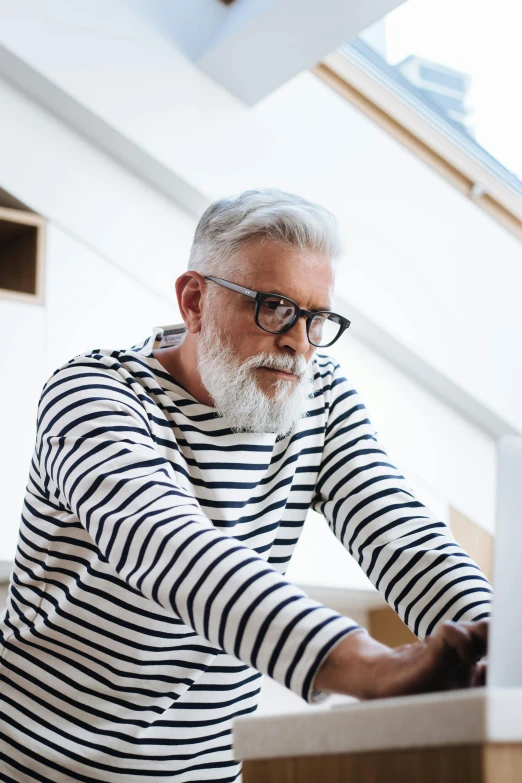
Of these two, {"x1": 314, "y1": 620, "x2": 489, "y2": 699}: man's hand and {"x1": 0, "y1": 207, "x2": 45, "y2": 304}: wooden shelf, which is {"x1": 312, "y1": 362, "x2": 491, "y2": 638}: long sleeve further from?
{"x1": 0, "y1": 207, "x2": 45, "y2": 304}: wooden shelf

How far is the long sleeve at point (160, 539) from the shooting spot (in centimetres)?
81

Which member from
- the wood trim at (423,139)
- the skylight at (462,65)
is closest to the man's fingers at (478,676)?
the skylight at (462,65)

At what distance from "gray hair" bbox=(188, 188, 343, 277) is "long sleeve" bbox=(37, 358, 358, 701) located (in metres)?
0.29

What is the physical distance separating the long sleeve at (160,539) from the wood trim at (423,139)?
236cm

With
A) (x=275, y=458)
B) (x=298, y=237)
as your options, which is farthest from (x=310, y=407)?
(x=298, y=237)

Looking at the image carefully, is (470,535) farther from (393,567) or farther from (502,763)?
(502,763)

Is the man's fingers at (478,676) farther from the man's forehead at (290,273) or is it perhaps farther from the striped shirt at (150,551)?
the man's forehead at (290,273)

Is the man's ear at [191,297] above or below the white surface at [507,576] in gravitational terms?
above

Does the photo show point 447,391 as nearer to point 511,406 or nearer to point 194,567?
point 511,406

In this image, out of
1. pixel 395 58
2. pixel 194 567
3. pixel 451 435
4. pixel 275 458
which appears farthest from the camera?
pixel 451 435

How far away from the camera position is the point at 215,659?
51.4 inches

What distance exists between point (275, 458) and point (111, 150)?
1861 mm

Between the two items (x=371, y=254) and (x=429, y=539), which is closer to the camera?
(x=429, y=539)

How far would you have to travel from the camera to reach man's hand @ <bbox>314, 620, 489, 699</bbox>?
29.1 inches
